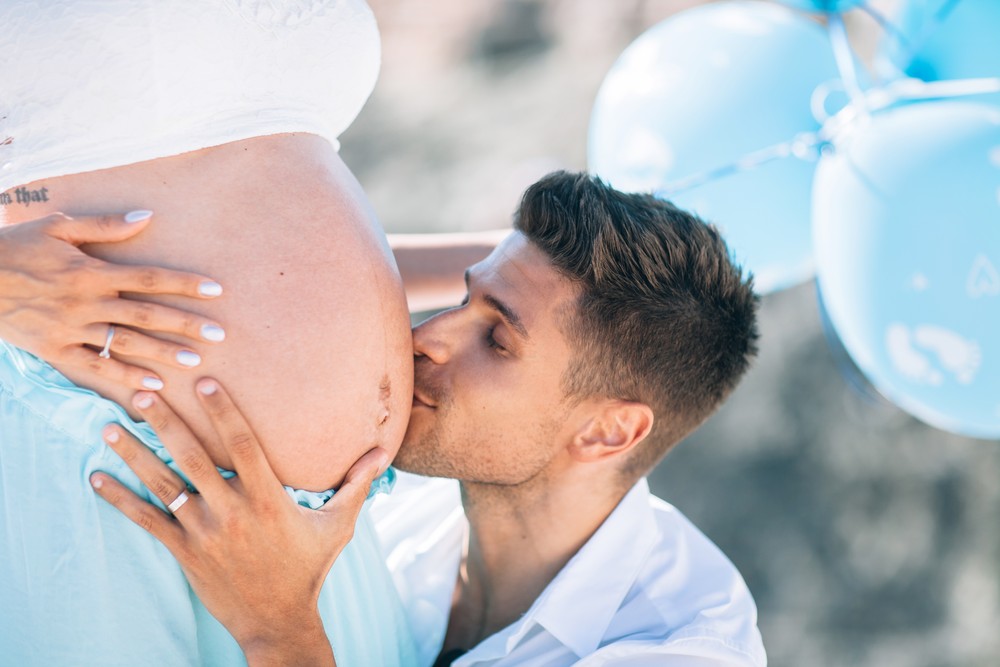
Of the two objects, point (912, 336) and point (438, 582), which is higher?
point (912, 336)

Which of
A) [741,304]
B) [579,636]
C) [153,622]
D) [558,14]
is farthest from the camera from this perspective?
[558,14]

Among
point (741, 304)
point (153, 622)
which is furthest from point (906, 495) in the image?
point (153, 622)

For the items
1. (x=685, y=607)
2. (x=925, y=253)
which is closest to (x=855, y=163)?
(x=925, y=253)

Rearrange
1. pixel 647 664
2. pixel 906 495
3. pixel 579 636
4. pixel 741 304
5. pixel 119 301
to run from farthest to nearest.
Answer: pixel 906 495, pixel 741 304, pixel 579 636, pixel 647 664, pixel 119 301

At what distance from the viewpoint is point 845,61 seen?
215cm

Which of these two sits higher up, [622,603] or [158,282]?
[158,282]

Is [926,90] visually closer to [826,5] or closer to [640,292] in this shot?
[826,5]

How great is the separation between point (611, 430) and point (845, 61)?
1095 millimetres

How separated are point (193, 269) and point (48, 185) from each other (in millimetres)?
224

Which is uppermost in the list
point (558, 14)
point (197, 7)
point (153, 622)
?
point (197, 7)

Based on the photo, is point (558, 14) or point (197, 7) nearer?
point (197, 7)

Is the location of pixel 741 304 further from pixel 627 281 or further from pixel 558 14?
pixel 558 14

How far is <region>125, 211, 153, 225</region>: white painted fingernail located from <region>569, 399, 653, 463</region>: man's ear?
0.98m

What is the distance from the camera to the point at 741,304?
6.22ft
